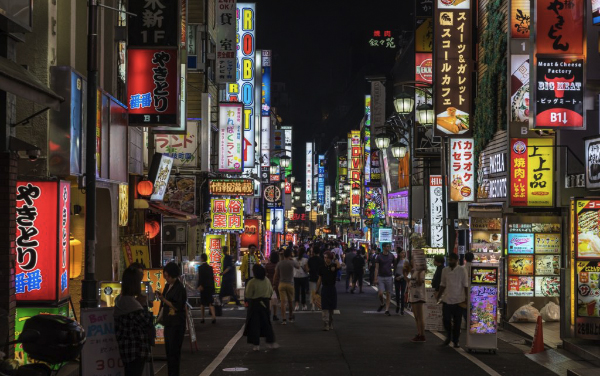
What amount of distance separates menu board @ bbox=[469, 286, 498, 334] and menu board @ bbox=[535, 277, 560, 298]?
21.1ft

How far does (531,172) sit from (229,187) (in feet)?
49.6

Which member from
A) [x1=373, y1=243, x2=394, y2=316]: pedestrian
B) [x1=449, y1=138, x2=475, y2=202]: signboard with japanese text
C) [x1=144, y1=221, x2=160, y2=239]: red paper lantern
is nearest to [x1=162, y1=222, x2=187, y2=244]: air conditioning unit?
[x1=144, y1=221, x2=160, y2=239]: red paper lantern

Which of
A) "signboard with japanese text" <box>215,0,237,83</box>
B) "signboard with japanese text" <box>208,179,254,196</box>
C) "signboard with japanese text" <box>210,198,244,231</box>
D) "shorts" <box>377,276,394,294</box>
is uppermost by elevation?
"signboard with japanese text" <box>215,0,237,83</box>

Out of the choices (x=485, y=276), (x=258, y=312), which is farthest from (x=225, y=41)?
(x=485, y=276)

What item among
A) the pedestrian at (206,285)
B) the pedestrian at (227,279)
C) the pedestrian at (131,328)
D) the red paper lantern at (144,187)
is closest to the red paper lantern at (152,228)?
the pedestrian at (227,279)

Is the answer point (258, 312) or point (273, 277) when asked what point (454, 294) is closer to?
point (258, 312)

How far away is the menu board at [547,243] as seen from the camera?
23.6 metres

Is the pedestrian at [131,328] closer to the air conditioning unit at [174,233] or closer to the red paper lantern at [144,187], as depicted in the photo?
the red paper lantern at [144,187]

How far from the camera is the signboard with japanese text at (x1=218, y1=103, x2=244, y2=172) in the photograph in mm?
38844

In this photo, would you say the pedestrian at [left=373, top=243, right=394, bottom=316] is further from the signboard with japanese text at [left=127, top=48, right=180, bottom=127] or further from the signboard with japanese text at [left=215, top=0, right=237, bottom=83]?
the signboard with japanese text at [left=215, top=0, right=237, bottom=83]

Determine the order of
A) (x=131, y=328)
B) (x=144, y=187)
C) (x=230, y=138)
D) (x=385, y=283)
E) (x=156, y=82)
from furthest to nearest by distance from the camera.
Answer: (x=230, y=138) → (x=385, y=283) → (x=144, y=187) → (x=156, y=82) → (x=131, y=328)

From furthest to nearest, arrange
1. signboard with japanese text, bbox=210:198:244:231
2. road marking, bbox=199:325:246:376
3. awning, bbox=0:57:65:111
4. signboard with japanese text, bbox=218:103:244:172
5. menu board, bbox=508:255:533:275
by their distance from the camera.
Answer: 1. signboard with japanese text, bbox=218:103:244:172
2. signboard with japanese text, bbox=210:198:244:231
3. menu board, bbox=508:255:533:275
4. road marking, bbox=199:325:246:376
5. awning, bbox=0:57:65:111

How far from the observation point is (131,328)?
414 inches

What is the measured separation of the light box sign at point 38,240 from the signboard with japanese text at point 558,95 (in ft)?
34.0
